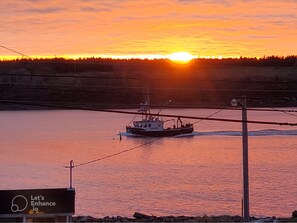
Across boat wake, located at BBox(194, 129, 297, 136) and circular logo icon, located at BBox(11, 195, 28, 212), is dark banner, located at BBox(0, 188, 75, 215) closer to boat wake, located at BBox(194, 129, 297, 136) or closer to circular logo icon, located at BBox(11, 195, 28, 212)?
circular logo icon, located at BBox(11, 195, 28, 212)

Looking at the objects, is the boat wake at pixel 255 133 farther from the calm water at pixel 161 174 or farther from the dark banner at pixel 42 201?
the dark banner at pixel 42 201

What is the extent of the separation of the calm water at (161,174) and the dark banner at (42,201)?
11713mm

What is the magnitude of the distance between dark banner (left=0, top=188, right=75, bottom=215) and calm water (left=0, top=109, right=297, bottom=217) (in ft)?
38.4

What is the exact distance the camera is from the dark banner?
11.3 m

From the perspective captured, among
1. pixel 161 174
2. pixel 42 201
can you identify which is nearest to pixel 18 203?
pixel 42 201

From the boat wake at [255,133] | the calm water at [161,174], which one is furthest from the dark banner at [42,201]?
the boat wake at [255,133]

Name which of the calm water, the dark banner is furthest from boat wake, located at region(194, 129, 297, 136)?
the dark banner

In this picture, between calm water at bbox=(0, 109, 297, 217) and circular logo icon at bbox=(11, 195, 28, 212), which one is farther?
calm water at bbox=(0, 109, 297, 217)

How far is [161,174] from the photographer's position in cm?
3475

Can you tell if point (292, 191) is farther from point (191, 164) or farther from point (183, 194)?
point (191, 164)

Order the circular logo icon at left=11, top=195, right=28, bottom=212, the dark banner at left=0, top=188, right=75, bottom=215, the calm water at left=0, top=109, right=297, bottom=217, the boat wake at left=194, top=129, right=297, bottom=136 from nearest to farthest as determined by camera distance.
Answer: the dark banner at left=0, top=188, right=75, bottom=215 < the circular logo icon at left=11, top=195, right=28, bottom=212 < the calm water at left=0, top=109, right=297, bottom=217 < the boat wake at left=194, top=129, right=297, bottom=136

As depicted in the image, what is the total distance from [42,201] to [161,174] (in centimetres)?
2364

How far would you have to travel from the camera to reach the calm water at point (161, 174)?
24786 millimetres

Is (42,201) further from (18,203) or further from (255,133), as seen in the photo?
(255,133)
